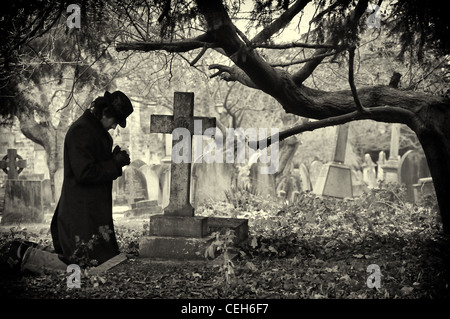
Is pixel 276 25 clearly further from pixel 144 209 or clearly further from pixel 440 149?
pixel 144 209

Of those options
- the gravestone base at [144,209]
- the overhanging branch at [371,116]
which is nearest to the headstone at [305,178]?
the gravestone base at [144,209]

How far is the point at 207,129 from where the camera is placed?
6234 millimetres

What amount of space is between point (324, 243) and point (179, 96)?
9.10 ft

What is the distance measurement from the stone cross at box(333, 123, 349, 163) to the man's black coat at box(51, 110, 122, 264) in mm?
8456

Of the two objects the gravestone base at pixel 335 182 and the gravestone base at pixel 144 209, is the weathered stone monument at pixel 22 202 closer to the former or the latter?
the gravestone base at pixel 144 209

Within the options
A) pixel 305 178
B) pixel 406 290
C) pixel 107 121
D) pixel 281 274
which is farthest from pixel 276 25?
pixel 305 178

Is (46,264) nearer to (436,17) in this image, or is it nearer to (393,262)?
(393,262)

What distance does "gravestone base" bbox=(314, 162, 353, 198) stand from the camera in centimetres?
1253

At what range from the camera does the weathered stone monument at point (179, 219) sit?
580cm

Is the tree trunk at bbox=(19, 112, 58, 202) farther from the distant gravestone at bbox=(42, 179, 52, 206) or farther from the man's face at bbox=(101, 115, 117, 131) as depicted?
the man's face at bbox=(101, 115, 117, 131)

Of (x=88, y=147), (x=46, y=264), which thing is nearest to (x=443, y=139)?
(x=88, y=147)

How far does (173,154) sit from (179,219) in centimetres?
80

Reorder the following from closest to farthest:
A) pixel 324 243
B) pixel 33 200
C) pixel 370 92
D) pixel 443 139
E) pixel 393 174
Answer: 1. pixel 443 139
2. pixel 370 92
3. pixel 324 243
4. pixel 33 200
5. pixel 393 174

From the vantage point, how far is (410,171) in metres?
13.5
